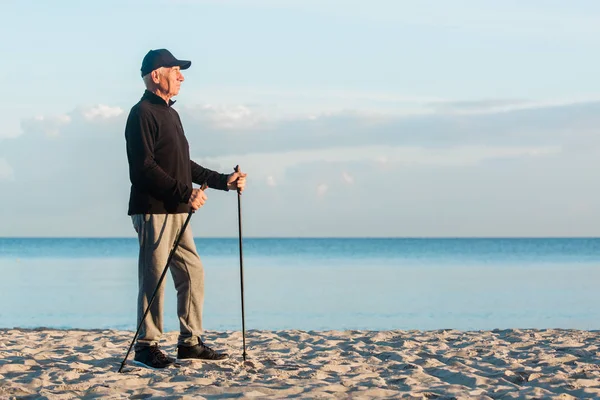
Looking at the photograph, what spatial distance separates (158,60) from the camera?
563 centimetres

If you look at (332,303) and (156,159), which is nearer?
(156,159)

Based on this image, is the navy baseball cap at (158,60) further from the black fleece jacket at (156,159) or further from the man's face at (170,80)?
the black fleece jacket at (156,159)

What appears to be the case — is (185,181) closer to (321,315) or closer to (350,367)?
(350,367)

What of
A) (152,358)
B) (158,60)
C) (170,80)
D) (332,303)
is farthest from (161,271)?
(332,303)

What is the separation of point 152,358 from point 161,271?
22.8 inches

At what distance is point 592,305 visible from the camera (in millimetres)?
15633

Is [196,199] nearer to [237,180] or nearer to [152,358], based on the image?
[237,180]

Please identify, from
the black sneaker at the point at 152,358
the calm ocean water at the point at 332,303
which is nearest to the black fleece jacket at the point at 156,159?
the black sneaker at the point at 152,358

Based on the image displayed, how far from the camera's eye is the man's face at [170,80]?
5.70 meters

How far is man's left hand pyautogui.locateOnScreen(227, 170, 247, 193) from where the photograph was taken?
5.87m

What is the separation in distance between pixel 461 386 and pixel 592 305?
448 inches

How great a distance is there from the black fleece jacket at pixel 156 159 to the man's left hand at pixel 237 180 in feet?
0.99

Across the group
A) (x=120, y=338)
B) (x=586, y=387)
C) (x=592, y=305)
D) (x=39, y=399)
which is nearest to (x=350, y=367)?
(x=586, y=387)

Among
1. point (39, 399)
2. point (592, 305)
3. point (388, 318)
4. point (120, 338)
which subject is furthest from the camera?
point (592, 305)
